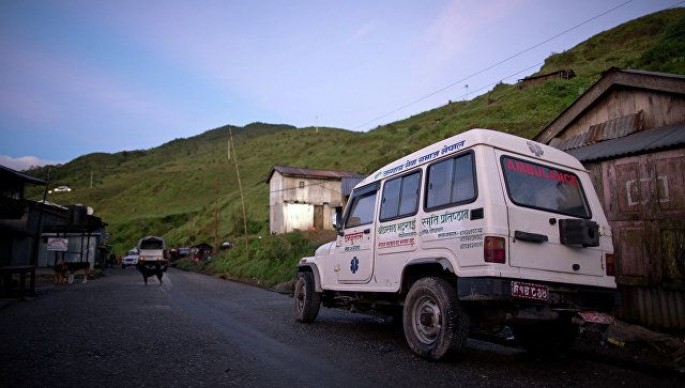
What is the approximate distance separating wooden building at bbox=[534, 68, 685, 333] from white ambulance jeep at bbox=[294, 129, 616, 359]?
2.67 m

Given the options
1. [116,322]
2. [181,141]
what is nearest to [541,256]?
[116,322]

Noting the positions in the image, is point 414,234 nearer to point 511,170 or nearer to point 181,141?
point 511,170

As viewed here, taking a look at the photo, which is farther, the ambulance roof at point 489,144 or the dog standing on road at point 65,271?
the dog standing on road at point 65,271

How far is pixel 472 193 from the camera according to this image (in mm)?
5016

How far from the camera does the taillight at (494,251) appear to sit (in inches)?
179

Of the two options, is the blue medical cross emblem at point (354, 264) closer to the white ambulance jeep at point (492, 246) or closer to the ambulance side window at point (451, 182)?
the white ambulance jeep at point (492, 246)

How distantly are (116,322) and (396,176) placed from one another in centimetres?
616

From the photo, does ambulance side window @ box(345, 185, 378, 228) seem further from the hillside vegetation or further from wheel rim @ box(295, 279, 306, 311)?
the hillside vegetation

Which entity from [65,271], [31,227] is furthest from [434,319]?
[31,227]

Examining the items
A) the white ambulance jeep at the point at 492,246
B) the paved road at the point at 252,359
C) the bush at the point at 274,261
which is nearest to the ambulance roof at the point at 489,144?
the white ambulance jeep at the point at 492,246

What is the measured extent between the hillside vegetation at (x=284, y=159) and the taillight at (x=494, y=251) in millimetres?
16518

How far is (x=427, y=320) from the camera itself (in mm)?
5234

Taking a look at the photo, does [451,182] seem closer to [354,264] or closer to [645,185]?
[354,264]

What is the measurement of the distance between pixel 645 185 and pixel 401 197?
16.3ft
